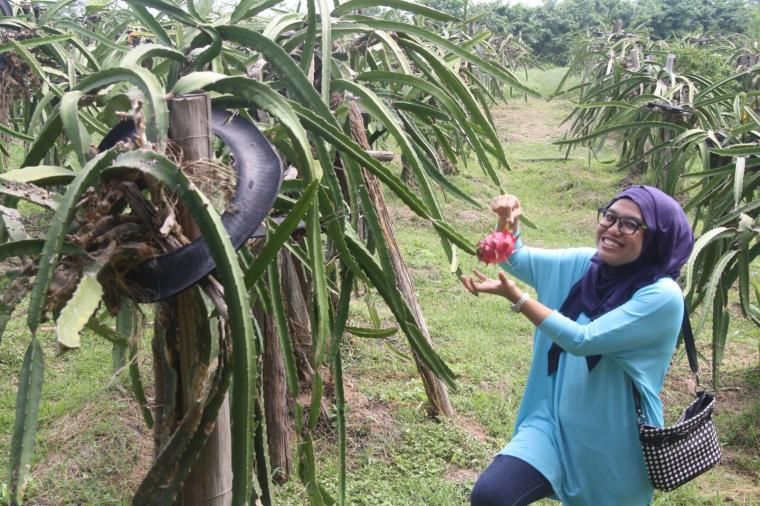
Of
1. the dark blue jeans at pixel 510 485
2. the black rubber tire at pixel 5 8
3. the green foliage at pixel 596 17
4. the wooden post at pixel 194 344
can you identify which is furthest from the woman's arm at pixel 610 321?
the green foliage at pixel 596 17

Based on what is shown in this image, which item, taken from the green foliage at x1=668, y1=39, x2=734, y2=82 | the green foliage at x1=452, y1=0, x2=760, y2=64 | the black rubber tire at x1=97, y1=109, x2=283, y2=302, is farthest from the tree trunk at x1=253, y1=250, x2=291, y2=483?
the green foliage at x1=452, y1=0, x2=760, y2=64

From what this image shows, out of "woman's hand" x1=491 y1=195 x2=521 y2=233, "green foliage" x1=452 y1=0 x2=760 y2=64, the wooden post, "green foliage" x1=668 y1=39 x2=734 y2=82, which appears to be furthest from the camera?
"green foliage" x1=452 y1=0 x2=760 y2=64

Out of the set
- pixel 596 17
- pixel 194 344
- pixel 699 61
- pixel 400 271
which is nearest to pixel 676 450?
pixel 400 271

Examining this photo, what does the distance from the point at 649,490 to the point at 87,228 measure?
1.54m

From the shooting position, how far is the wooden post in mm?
1076

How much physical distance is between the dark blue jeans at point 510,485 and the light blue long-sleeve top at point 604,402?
2 cm

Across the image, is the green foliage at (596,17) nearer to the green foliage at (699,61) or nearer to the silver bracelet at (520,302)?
the green foliage at (699,61)

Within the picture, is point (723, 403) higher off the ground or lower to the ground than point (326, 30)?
lower

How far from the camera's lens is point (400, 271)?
2.57 meters

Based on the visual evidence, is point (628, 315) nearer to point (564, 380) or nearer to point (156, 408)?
point (564, 380)

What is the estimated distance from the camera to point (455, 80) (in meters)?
1.68

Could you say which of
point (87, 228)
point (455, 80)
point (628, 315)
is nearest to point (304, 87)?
point (87, 228)

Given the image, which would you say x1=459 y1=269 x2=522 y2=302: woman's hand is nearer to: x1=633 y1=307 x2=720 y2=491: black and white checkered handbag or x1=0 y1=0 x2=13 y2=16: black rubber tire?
x1=633 y1=307 x2=720 y2=491: black and white checkered handbag

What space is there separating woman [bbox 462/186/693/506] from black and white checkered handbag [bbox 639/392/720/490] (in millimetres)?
53
